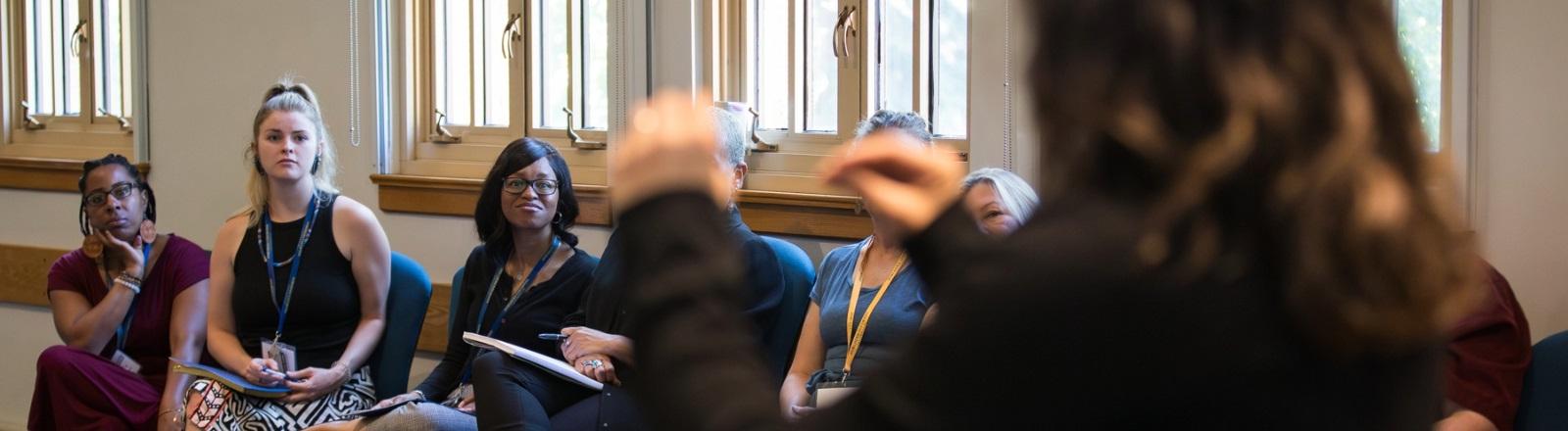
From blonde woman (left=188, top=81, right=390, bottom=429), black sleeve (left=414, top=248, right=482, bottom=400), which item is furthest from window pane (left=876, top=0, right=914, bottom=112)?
blonde woman (left=188, top=81, right=390, bottom=429)

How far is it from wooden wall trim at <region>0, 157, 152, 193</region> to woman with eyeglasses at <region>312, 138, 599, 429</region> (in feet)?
8.97

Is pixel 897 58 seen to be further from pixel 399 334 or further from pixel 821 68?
pixel 399 334

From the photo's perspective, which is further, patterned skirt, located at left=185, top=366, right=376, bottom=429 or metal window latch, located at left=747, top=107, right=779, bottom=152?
metal window latch, located at left=747, top=107, right=779, bottom=152

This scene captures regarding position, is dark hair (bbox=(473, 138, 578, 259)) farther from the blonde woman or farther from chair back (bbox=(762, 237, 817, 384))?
chair back (bbox=(762, 237, 817, 384))

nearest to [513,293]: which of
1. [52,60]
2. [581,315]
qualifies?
[581,315]

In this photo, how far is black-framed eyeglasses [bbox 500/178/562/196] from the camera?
4.03m

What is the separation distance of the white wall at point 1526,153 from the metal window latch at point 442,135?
10.8 feet

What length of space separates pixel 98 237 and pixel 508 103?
1.36 metres

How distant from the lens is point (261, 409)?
3.98 m

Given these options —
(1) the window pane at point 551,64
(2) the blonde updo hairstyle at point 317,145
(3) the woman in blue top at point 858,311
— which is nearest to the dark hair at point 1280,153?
(3) the woman in blue top at point 858,311

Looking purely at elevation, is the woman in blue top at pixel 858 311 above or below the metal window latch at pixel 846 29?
below

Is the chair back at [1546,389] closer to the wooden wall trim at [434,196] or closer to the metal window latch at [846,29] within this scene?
the metal window latch at [846,29]

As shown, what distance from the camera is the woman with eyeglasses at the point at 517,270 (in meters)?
3.90

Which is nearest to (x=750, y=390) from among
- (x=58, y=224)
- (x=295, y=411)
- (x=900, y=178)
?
(x=900, y=178)
